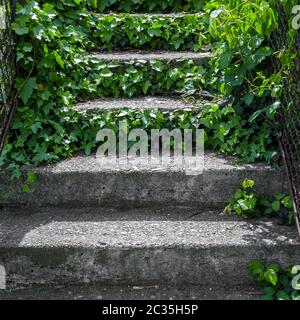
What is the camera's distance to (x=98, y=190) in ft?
10.2

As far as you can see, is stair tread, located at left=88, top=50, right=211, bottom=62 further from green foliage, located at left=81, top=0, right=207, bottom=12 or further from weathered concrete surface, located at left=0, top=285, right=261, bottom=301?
weathered concrete surface, located at left=0, top=285, right=261, bottom=301

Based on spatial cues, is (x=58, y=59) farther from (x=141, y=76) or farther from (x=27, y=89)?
(x=141, y=76)

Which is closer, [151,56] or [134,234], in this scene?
[134,234]

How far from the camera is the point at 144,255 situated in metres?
2.75

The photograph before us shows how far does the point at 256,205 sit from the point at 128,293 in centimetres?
83

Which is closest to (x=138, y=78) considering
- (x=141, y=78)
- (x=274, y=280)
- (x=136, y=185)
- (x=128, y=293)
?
(x=141, y=78)

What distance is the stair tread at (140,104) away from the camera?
348 centimetres

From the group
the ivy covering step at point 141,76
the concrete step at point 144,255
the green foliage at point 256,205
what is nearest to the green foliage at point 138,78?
the ivy covering step at point 141,76

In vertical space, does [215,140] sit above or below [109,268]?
above

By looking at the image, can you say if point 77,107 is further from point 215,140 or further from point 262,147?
point 262,147

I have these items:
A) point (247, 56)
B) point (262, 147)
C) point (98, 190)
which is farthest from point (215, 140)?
point (98, 190)

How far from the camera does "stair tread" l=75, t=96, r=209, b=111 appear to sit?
348 centimetres

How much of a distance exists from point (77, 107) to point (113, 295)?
4.21 ft

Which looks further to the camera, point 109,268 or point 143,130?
point 143,130
